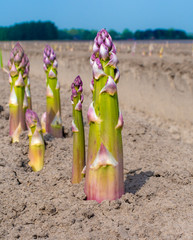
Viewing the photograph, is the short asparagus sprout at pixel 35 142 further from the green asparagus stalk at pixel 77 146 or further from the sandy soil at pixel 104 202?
the green asparagus stalk at pixel 77 146

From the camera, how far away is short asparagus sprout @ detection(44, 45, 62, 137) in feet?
11.7

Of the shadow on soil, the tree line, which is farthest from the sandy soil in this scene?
the tree line

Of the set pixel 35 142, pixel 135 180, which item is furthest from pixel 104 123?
pixel 35 142

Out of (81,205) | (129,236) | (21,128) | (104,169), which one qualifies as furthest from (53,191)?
(21,128)

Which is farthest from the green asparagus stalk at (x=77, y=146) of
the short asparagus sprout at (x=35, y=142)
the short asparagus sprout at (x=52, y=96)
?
the short asparagus sprout at (x=52, y=96)

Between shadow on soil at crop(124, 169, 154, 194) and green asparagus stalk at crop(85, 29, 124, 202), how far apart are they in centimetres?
32

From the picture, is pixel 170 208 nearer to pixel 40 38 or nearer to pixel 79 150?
pixel 79 150

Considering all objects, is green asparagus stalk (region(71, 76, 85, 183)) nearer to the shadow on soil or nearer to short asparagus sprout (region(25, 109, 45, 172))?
the shadow on soil

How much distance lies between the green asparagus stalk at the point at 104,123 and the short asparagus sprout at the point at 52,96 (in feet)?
4.67

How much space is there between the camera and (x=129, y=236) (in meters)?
1.96

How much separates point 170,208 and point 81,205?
0.58 metres

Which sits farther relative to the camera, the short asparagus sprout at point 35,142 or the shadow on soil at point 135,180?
the short asparagus sprout at point 35,142

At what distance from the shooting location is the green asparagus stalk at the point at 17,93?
3.47m

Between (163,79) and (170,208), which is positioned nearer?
(170,208)
